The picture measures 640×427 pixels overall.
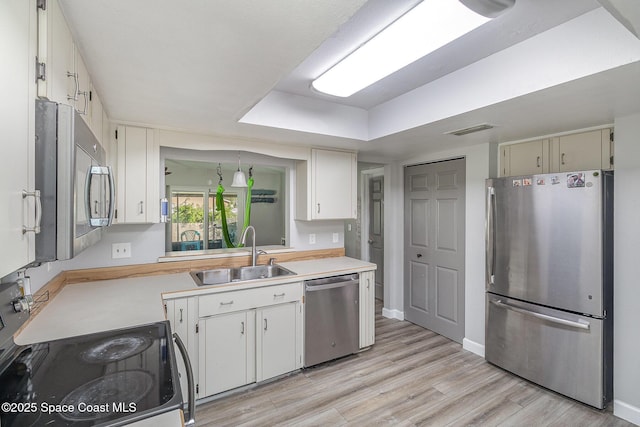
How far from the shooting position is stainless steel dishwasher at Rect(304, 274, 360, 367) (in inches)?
102

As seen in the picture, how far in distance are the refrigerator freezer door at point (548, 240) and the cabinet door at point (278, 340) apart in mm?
1788

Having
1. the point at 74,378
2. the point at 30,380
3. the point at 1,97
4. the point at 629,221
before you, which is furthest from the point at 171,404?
the point at 629,221

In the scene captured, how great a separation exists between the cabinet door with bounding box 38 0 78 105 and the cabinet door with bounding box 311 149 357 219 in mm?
2102

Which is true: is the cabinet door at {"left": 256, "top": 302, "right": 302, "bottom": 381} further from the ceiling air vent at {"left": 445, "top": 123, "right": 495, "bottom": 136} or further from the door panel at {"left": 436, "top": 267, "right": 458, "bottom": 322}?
the ceiling air vent at {"left": 445, "top": 123, "right": 495, "bottom": 136}

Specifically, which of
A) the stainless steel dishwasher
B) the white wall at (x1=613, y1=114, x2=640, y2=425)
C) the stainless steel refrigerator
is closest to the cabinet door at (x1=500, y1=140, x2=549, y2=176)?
the stainless steel refrigerator

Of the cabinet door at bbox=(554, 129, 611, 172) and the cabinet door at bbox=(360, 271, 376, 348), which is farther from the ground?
the cabinet door at bbox=(554, 129, 611, 172)

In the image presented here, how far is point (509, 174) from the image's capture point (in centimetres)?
281

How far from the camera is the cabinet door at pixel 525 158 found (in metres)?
2.58

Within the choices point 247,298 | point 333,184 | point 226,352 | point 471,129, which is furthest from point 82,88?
point 471,129

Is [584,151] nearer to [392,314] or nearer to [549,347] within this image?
[549,347]

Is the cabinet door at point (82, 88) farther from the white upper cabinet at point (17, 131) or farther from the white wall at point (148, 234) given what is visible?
the white wall at point (148, 234)

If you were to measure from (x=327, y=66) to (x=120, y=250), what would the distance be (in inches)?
83.2

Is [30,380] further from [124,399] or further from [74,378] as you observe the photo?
[124,399]

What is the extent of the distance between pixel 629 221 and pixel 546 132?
877 mm
